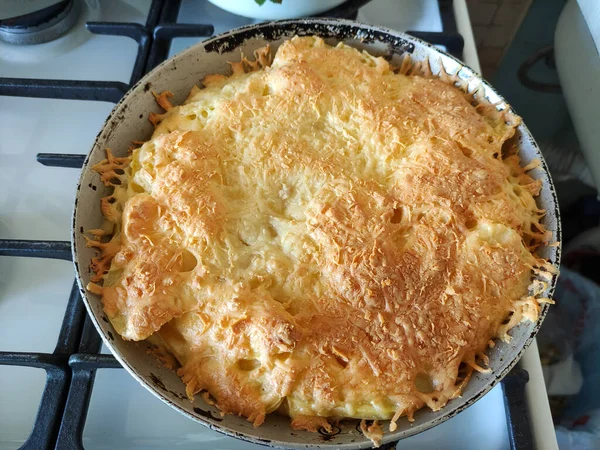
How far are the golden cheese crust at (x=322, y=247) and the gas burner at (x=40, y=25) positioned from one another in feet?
2.06

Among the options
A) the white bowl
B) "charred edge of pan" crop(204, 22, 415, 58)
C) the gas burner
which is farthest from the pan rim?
the gas burner

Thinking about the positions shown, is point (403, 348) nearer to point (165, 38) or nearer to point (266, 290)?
point (266, 290)

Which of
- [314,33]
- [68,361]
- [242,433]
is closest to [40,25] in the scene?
[314,33]

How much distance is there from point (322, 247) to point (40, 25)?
1.10m

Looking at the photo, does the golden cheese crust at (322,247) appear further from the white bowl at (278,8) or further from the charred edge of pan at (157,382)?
the white bowl at (278,8)

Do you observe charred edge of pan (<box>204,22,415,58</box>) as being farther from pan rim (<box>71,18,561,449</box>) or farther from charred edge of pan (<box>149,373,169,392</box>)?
charred edge of pan (<box>149,373,169,392</box>)

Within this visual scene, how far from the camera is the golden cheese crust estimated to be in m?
0.81

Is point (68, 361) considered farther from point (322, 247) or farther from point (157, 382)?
point (322, 247)

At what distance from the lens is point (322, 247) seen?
2.86ft

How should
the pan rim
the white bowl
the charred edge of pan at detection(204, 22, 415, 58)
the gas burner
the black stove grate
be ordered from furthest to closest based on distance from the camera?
the gas burner, the white bowl, the charred edge of pan at detection(204, 22, 415, 58), the black stove grate, the pan rim

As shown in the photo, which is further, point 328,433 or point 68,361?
point 68,361

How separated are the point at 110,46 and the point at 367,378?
1.16 m

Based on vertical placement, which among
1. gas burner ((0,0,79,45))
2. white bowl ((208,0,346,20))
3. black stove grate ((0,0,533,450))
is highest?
white bowl ((208,0,346,20))

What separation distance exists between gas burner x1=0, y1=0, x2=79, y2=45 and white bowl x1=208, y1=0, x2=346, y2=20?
468mm
